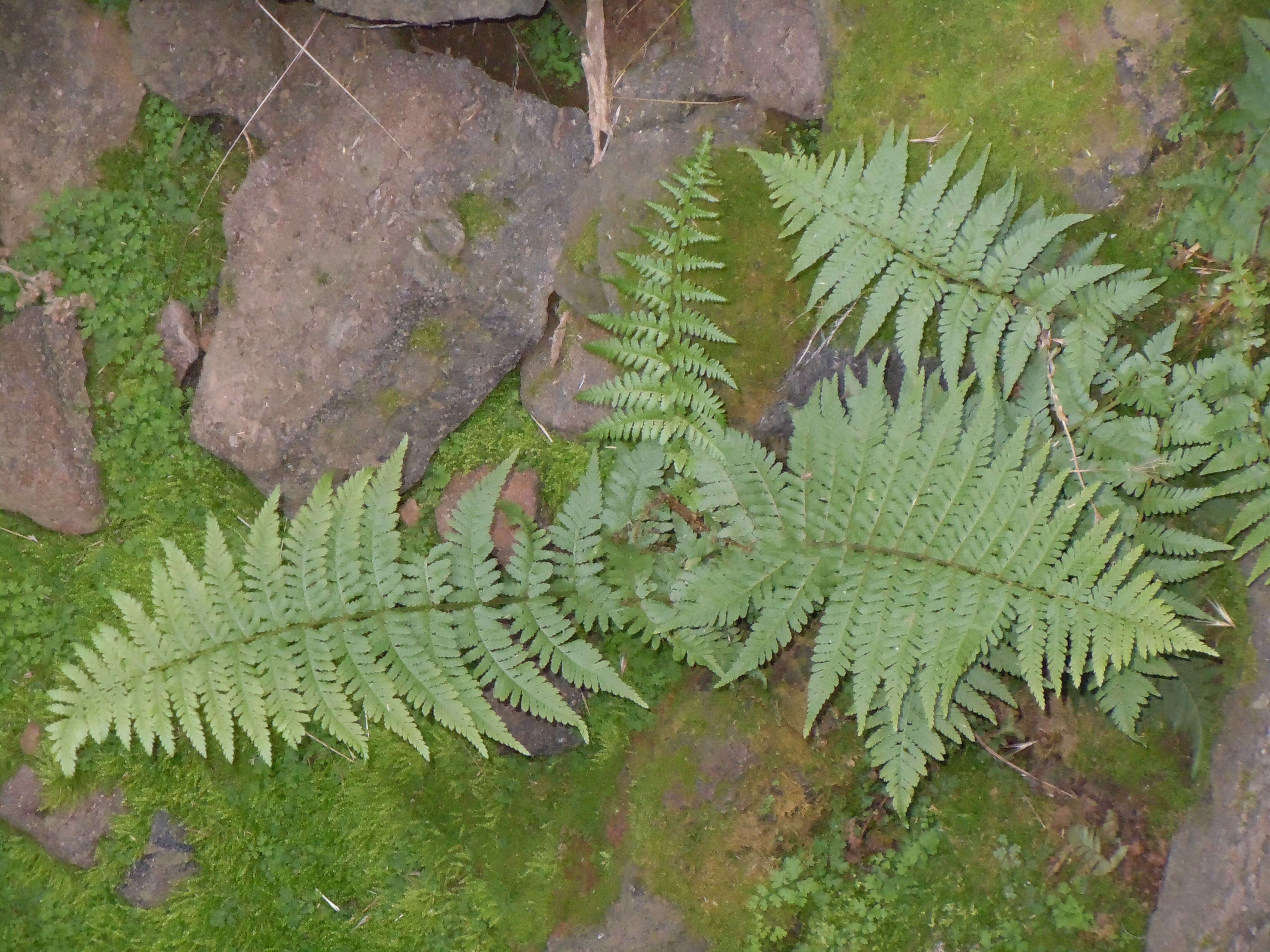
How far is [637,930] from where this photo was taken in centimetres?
473

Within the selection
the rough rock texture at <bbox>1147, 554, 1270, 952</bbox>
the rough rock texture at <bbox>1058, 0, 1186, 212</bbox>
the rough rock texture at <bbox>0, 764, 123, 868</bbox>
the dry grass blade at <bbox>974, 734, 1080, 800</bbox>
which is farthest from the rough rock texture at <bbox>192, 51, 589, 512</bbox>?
the rough rock texture at <bbox>1147, 554, 1270, 952</bbox>

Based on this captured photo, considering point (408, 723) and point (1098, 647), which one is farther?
point (408, 723)

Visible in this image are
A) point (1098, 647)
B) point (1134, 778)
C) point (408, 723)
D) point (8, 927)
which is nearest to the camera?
point (1098, 647)

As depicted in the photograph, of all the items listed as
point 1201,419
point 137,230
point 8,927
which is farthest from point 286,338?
point 1201,419

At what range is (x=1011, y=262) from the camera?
4.27 metres

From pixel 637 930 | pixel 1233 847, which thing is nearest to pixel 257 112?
pixel 637 930

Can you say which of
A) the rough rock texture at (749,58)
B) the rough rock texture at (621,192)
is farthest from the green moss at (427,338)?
the rough rock texture at (749,58)

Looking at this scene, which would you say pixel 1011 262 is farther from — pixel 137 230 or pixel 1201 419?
pixel 137 230

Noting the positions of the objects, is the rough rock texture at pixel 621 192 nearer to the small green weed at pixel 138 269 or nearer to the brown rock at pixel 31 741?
A: the small green weed at pixel 138 269

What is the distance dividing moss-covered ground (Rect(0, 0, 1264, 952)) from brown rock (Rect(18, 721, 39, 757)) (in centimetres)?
4

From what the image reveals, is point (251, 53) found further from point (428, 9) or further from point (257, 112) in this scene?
point (428, 9)

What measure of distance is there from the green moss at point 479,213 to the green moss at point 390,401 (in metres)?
0.89

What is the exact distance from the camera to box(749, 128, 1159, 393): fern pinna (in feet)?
14.1

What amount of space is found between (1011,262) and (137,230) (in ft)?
14.9
